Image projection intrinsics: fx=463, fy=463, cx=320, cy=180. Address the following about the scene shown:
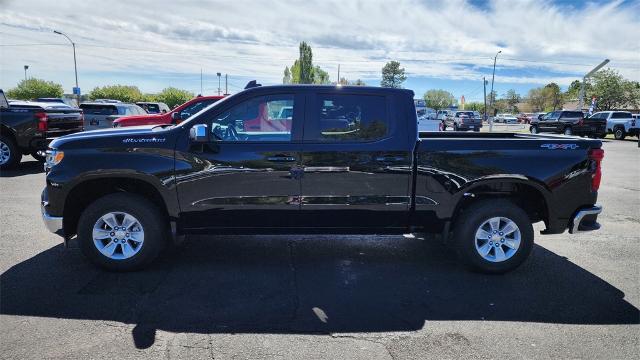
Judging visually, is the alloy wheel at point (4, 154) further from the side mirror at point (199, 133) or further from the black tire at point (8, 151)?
the side mirror at point (199, 133)

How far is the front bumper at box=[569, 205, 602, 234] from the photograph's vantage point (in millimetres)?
4793

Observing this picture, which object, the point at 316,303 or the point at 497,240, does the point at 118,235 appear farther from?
the point at 497,240

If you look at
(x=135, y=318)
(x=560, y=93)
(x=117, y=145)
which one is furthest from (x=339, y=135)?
(x=560, y=93)

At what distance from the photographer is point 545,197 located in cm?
481

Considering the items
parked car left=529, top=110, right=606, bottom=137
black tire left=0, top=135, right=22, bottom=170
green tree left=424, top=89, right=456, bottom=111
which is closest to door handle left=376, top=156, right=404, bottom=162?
black tire left=0, top=135, right=22, bottom=170

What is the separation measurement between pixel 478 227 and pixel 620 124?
31.8 meters

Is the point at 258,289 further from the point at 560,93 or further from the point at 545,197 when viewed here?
the point at 560,93

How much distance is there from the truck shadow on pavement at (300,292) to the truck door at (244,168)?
62cm

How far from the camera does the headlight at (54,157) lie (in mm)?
4539

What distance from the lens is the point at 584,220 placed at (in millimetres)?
4824

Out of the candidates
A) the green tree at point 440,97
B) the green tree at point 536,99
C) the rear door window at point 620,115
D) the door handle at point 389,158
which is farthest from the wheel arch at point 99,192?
the green tree at point 440,97

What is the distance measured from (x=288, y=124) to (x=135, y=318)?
2246mm

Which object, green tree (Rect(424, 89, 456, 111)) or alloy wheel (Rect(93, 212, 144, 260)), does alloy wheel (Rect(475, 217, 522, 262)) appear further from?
green tree (Rect(424, 89, 456, 111))

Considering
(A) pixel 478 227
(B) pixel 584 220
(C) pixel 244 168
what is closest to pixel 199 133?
(C) pixel 244 168
